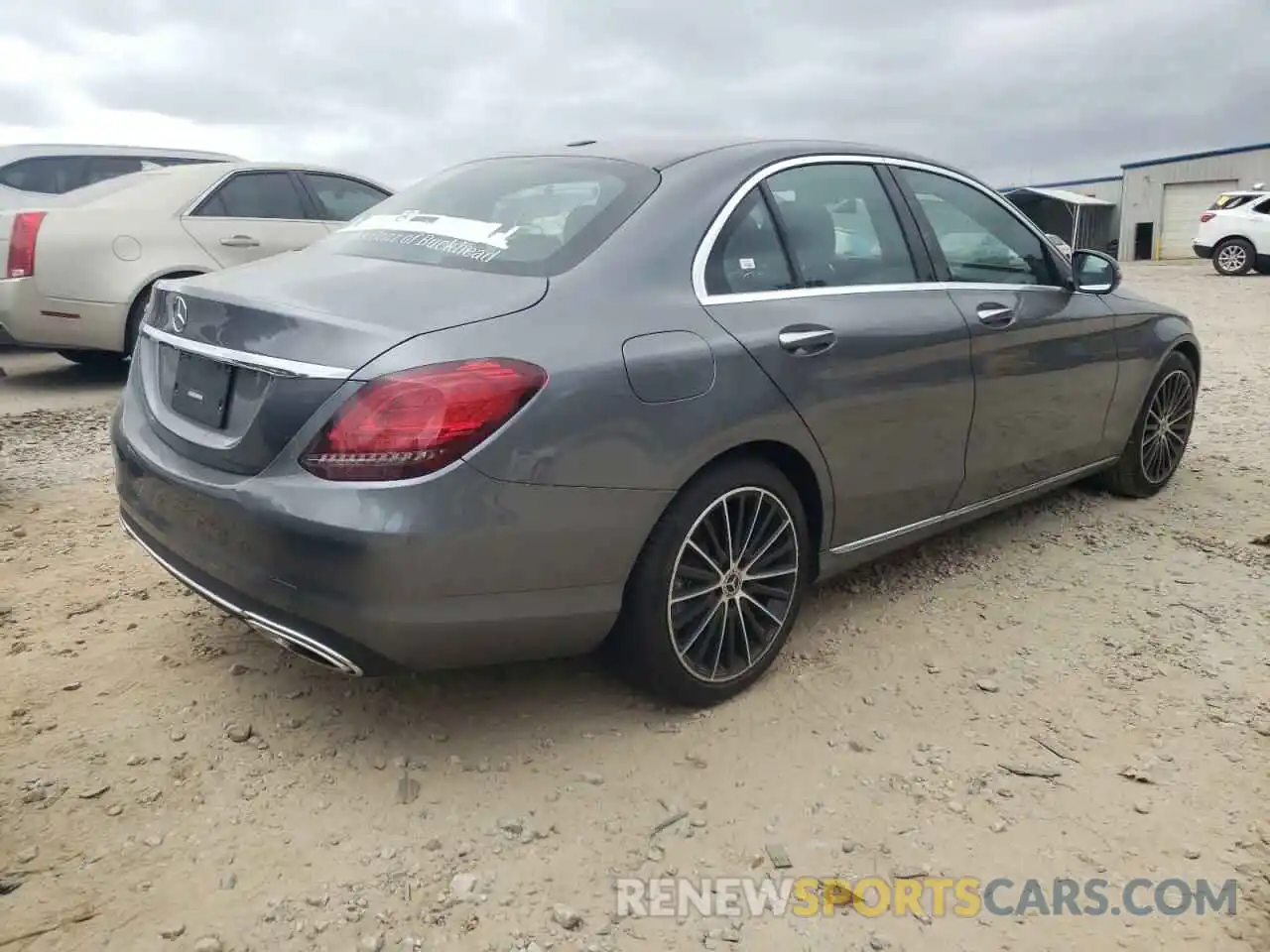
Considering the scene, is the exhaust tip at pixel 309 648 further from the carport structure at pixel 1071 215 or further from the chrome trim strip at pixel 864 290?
the carport structure at pixel 1071 215

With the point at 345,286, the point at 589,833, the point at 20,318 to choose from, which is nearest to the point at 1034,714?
the point at 589,833

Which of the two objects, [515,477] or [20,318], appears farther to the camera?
[20,318]

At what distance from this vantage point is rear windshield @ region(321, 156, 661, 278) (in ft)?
8.80

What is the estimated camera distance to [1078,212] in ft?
113

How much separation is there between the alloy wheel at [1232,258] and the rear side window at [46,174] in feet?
66.7

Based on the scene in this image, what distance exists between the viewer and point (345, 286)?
258 centimetres

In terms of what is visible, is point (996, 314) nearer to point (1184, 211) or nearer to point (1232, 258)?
point (1232, 258)

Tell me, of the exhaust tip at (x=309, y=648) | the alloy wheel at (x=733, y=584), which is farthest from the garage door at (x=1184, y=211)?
the exhaust tip at (x=309, y=648)

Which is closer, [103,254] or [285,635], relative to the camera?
[285,635]

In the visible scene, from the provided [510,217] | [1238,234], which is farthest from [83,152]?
[1238,234]

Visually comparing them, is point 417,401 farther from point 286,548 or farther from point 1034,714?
point 1034,714

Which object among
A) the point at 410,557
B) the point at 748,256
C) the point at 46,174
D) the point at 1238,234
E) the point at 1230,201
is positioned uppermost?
the point at 1230,201

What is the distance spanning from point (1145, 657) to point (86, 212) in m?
6.67

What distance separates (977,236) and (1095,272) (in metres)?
0.80
